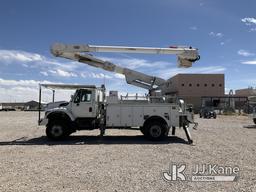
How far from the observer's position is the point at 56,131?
17391mm

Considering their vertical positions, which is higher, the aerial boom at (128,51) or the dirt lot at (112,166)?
the aerial boom at (128,51)

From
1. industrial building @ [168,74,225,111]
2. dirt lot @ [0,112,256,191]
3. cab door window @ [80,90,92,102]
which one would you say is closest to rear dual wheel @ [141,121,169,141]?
dirt lot @ [0,112,256,191]

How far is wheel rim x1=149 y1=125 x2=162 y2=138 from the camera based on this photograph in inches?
685

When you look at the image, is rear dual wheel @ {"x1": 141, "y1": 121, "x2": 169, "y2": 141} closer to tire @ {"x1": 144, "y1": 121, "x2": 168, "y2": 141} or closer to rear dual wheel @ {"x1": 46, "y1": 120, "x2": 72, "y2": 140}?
tire @ {"x1": 144, "y1": 121, "x2": 168, "y2": 141}

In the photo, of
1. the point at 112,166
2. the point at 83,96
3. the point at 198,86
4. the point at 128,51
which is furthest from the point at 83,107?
the point at 198,86

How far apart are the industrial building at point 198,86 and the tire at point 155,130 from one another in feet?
242

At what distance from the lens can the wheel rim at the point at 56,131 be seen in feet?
57.0

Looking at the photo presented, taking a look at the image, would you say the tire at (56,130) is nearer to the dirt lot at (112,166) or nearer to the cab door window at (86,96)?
the cab door window at (86,96)

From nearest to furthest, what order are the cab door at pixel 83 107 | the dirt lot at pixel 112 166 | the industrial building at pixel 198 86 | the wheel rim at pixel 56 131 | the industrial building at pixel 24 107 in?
the dirt lot at pixel 112 166 → the wheel rim at pixel 56 131 → the cab door at pixel 83 107 → the industrial building at pixel 198 86 → the industrial building at pixel 24 107

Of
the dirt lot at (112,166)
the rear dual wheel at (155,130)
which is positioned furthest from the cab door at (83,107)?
the dirt lot at (112,166)

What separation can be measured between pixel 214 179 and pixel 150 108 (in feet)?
30.6

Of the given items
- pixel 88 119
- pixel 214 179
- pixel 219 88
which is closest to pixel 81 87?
pixel 88 119

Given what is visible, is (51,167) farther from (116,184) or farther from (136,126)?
(136,126)

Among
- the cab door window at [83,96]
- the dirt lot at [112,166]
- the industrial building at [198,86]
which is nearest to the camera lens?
the dirt lot at [112,166]
